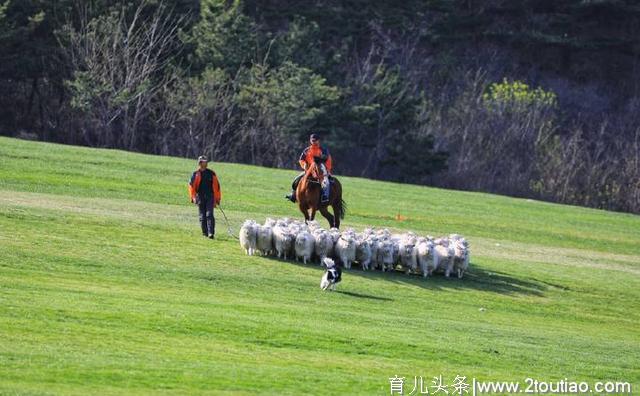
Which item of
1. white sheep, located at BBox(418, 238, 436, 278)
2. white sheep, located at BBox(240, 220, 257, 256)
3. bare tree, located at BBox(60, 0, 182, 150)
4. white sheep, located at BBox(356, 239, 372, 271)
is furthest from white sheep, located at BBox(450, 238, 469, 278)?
bare tree, located at BBox(60, 0, 182, 150)

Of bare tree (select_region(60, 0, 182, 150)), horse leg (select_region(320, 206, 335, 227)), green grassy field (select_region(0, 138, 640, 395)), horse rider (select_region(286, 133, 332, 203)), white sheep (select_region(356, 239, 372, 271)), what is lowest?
green grassy field (select_region(0, 138, 640, 395))

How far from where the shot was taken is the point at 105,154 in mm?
47781

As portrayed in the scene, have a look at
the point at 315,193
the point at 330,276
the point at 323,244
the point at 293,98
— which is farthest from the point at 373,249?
the point at 293,98

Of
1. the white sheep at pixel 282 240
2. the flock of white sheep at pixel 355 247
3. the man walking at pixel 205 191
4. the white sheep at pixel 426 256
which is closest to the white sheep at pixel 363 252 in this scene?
the flock of white sheep at pixel 355 247

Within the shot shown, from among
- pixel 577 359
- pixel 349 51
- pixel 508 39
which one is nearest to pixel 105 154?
pixel 577 359

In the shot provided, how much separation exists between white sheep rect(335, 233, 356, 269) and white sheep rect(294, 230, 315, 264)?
0.59 m

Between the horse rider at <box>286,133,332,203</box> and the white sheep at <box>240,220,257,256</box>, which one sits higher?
the horse rider at <box>286,133,332,203</box>

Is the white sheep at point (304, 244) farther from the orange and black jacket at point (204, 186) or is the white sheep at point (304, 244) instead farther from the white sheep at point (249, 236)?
the orange and black jacket at point (204, 186)

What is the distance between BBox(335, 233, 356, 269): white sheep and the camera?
96.5 ft

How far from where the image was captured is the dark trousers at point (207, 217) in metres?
31.3

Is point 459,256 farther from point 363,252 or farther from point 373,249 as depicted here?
point 363,252

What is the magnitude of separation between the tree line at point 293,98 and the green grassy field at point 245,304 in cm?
2120

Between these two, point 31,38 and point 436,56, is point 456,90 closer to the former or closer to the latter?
point 436,56

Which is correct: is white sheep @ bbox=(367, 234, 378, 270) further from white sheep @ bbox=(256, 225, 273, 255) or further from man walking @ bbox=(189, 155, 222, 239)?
man walking @ bbox=(189, 155, 222, 239)
